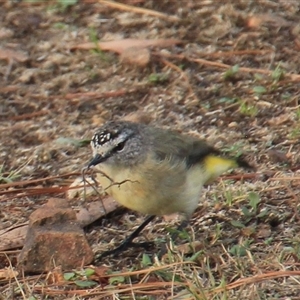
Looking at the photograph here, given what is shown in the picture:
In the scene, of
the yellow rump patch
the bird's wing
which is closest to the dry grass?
the yellow rump patch

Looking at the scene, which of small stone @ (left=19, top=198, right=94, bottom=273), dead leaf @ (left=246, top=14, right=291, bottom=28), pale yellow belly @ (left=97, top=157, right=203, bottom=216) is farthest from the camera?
dead leaf @ (left=246, top=14, right=291, bottom=28)

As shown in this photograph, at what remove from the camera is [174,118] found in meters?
7.25

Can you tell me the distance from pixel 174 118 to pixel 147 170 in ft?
5.67

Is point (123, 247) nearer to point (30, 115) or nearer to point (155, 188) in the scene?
point (155, 188)

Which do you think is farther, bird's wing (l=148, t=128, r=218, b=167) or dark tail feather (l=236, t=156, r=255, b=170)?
dark tail feather (l=236, t=156, r=255, b=170)

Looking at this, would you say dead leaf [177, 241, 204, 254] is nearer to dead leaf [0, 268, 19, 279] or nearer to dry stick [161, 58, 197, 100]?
dead leaf [0, 268, 19, 279]

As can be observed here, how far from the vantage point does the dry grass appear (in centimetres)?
510

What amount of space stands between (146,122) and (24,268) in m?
2.24

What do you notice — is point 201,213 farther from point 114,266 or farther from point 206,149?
point 114,266

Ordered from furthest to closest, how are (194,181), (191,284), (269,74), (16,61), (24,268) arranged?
1. (16,61)
2. (269,74)
3. (194,181)
4. (24,268)
5. (191,284)

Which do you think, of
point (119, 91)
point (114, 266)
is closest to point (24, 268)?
point (114, 266)

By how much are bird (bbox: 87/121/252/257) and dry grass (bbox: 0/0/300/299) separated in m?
0.22

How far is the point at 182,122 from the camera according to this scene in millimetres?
7172

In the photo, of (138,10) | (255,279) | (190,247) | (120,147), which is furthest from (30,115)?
(255,279)
